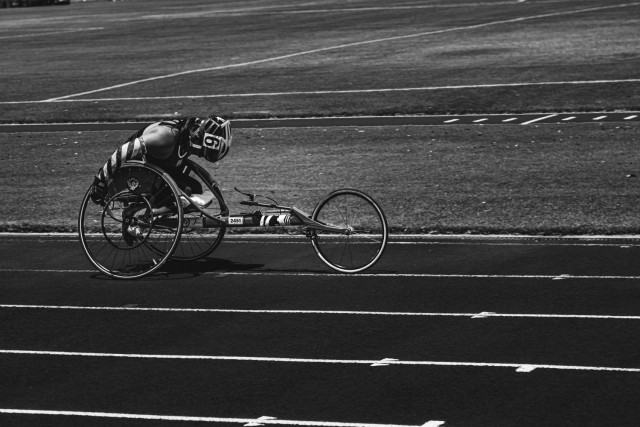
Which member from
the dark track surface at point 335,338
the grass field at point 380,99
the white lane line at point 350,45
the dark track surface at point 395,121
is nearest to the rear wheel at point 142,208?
the dark track surface at point 335,338

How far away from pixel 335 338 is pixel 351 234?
7.55 ft

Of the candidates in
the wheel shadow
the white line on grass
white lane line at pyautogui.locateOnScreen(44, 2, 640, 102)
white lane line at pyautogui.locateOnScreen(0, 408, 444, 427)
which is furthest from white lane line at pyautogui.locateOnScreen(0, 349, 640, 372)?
white lane line at pyautogui.locateOnScreen(44, 2, 640, 102)

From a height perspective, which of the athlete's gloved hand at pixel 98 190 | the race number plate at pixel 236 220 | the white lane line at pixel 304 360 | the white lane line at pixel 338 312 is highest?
the athlete's gloved hand at pixel 98 190

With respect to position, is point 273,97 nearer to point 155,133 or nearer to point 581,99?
point 581,99

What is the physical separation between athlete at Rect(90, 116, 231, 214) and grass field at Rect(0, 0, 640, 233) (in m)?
2.84

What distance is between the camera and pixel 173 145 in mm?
11578

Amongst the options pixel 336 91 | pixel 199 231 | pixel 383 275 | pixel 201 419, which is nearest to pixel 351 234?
pixel 383 275

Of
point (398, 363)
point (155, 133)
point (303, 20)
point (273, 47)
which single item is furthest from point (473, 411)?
point (303, 20)

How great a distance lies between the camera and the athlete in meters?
11.5

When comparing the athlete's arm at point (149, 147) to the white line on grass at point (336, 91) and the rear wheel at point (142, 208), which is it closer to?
the rear wheel at point (142, 208)

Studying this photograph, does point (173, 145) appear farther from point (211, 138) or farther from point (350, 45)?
point (350, 45)

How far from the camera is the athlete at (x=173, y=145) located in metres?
11.5

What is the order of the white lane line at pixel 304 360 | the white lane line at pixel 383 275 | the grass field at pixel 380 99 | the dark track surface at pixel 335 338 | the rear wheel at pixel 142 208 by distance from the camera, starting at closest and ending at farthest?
1. the dark track surface at pixel 335 338
2. the white lane line at pixel 304 360
3. the white lane line at pixel 383 275
4. the rear wheel at pixel 142 208
5. the grass field at pixel 380 99

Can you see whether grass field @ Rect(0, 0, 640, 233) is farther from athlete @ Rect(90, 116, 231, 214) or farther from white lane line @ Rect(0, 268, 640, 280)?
athlete @ Rect(90, 116, 231, 214)
